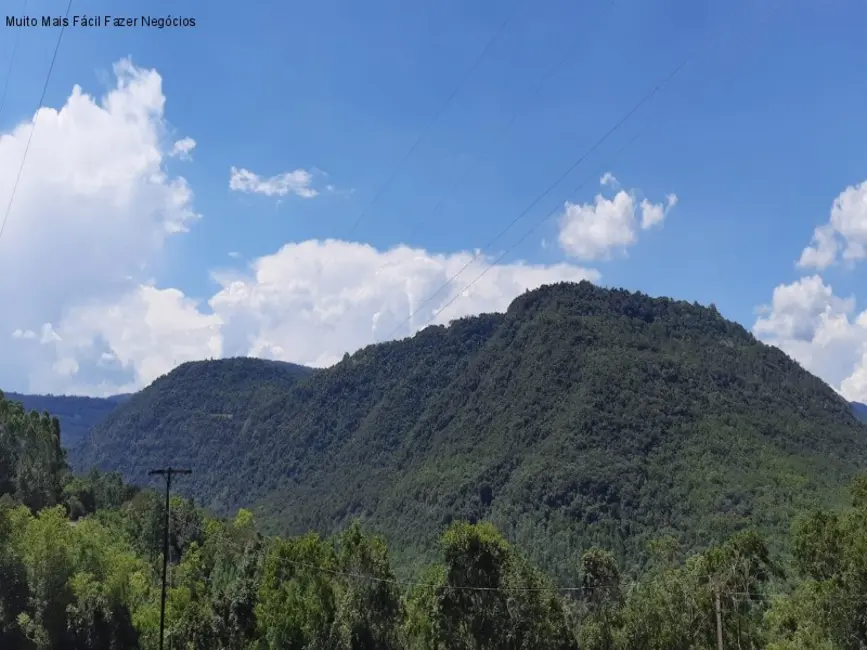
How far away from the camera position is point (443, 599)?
4872 cm

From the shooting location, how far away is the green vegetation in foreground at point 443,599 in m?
41.3

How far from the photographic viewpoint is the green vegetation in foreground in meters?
41.3

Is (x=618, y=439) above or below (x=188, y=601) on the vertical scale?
above

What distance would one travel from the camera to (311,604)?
170ft

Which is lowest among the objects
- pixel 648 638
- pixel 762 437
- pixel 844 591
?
pixel 648 638

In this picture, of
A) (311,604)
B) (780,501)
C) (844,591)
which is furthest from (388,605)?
(780,501)

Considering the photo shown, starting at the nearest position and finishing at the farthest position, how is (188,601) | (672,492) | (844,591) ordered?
1. (844,591)
2. (188,601)
3. (672,492)

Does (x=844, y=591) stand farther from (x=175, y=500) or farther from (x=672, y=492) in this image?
(x=672, y=492)

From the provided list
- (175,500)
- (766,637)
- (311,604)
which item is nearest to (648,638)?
(766,637)

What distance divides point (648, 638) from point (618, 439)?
138 metres

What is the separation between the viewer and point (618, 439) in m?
185

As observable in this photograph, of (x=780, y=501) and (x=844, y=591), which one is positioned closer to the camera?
(x=844, y=591)

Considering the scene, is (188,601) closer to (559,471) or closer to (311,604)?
(311,604)

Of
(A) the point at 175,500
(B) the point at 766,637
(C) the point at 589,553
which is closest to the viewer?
(B) the point at 766,637
